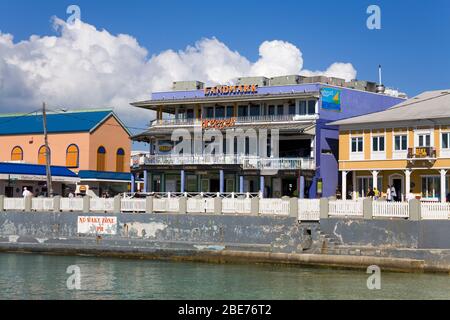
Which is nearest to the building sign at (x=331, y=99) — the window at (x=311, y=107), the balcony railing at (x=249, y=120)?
the window at (x=311, y=107)

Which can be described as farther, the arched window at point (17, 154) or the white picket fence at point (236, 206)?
the arched window at point (17, 154)

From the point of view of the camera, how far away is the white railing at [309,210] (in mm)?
38072

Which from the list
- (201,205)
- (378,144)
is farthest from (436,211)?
(378,144)

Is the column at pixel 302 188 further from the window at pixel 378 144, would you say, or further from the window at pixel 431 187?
the window at pixel 431 187

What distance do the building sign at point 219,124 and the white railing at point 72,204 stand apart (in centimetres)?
1670

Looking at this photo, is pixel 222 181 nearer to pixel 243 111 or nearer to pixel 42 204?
pixel 243 111

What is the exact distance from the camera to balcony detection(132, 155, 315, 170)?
177 ft

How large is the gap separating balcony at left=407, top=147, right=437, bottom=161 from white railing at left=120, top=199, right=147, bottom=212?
17678mm

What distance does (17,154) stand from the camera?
75062 mm

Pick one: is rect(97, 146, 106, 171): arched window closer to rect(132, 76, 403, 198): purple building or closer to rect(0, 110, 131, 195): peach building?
rect(0, 110, 131, 195): peach building

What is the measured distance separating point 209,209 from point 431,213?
11609mm

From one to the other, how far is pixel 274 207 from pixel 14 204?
1672cm

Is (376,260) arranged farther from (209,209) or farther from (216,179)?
(216,179)

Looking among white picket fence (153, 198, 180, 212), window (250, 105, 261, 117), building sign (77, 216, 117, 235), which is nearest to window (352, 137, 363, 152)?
window (250, 105, 261, 117)
